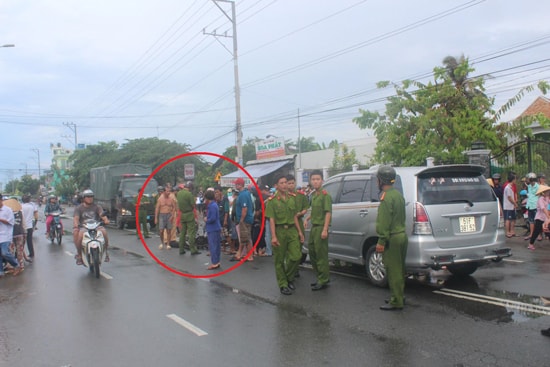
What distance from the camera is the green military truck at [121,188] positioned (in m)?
21.4

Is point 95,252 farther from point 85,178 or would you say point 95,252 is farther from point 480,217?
point 85,178

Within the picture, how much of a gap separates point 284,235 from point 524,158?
42.0 feet

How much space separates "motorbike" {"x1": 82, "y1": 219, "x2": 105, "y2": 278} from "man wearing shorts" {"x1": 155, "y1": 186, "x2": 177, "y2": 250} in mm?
3522

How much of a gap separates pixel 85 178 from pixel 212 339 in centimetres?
4295

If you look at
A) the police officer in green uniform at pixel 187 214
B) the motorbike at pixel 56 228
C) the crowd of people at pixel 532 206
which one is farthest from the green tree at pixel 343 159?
the police officer in green uniform at pixel 187 214

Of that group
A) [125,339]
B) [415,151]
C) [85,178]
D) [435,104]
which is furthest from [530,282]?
[85,178]

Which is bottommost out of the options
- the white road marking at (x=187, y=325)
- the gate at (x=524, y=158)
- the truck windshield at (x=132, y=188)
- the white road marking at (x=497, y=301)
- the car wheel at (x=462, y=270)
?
the white road marking at (x=187, y=325)

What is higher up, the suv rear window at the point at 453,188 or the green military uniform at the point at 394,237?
the suv rear window at the point at 453,188

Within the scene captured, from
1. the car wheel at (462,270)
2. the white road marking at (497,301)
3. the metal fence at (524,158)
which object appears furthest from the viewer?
the metal fence at (524,158)

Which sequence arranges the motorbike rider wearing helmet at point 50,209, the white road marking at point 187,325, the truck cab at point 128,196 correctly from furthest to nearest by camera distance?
the truck cab at point 128,196 → the motorbike rider wearing helmet at point 50,209 → the white road marking at point 187,325

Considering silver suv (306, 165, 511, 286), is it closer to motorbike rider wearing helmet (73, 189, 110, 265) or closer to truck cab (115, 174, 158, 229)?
motorbike rider wearing helmet (73, 189, 110, 265)

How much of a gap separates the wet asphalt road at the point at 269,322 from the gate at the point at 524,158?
7404 millimetres

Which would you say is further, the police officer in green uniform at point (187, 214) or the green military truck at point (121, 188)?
the green military truck at point (121, 188)

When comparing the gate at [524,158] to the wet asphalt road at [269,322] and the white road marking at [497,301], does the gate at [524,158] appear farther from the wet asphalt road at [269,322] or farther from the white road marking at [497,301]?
the white road marking at [497,301]
